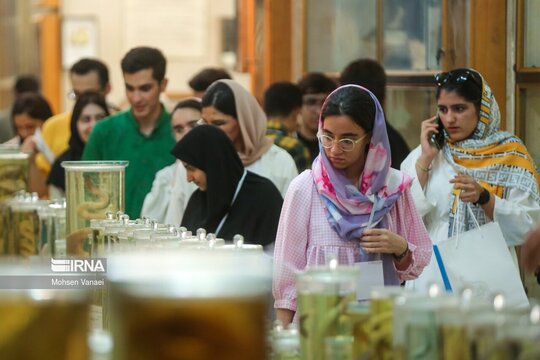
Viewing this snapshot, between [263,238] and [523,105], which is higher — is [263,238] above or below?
below

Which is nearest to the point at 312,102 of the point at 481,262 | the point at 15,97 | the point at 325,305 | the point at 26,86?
the point at 481,262

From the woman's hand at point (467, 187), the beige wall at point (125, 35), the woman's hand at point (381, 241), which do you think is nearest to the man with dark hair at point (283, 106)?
the woman's hand at point (467, 187)

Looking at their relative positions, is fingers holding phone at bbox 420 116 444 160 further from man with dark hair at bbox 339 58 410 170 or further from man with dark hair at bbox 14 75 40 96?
man with dark hair at bbox 14 75 40 96

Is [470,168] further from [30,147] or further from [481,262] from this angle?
[30,147]

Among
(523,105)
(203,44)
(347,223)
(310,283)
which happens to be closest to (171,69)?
(203,44)

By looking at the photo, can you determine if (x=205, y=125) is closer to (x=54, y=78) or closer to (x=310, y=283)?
(x=310, y=283)

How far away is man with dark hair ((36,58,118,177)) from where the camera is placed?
8500mm

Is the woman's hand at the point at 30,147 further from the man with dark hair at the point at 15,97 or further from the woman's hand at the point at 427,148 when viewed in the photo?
the woman's hand at the point at 427,148

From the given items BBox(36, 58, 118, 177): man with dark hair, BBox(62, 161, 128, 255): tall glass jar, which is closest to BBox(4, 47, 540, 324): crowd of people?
BBox(36, 58, 118, 177): man with dark hair

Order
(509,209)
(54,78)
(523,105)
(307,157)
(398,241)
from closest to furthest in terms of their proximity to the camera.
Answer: (398,241) < (509,209) < (523,105) < (307,157) < (54,78)

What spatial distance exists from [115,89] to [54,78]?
0.74m

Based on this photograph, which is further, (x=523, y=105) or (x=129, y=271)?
(x=523, y=105)

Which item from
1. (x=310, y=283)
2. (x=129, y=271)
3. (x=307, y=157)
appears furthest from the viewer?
(x=307, y=157)

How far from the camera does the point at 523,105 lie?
19.0 feet
